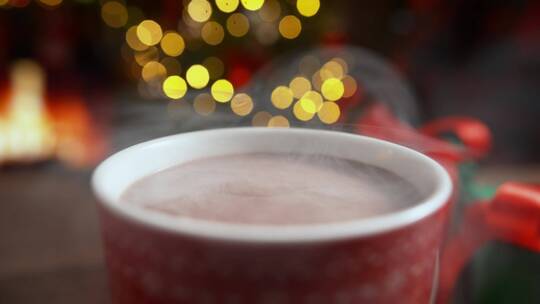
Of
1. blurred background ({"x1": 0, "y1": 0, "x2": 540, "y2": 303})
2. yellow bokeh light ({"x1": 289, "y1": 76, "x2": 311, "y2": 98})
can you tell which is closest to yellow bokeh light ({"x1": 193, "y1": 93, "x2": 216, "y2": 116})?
yellow bokeh light ({"x1": 289, "y1": 76, "x2": 311, "y2": 98})

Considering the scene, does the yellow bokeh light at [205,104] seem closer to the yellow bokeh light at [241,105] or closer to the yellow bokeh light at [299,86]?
the yellow bokeh light at [241,105]

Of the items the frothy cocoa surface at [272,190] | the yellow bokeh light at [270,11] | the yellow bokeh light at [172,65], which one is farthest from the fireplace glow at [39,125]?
the frothy cocoa surface at [272,190]

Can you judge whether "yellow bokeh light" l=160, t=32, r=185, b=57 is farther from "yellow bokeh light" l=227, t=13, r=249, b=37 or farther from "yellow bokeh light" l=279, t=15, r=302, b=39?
"yellow bokeh light" l=279, t=15, r=302, b=39

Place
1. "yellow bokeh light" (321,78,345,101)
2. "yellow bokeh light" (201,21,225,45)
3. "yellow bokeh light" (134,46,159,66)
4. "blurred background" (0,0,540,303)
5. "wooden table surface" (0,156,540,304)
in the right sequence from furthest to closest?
"yellow bokeh light" (134,46,159,66) < "yellow bokeh light" (201,21,225,45) < "blurred background" (0,0,540,303) < "wooden table surface" (0,156,540,304) < "yellow bokeh light" (321,78,345,101)

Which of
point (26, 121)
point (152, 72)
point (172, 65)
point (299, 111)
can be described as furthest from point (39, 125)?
point (299, 111)

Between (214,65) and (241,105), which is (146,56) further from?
(241,105)

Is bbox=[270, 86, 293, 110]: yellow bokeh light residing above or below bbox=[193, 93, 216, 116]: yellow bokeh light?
below
